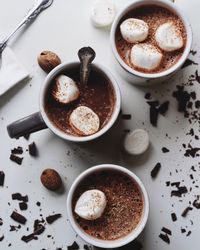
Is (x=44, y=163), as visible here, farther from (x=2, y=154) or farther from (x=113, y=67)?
(x=113, y=67)

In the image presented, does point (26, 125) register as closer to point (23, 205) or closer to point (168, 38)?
point (23, 205)

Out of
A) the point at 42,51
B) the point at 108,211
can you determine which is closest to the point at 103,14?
the point at 42,51

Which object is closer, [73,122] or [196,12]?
[73,122]

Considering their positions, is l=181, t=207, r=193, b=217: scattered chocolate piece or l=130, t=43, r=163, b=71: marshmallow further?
l=181, t=207, r=193, b=217: scattered chocolate piece

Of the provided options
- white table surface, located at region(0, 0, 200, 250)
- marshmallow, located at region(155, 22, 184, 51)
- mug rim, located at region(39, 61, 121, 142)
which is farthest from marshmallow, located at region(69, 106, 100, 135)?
marshmallow, located at region(155, 22, 184, 51)

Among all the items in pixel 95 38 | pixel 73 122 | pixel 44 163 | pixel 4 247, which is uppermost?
pixel 95 38

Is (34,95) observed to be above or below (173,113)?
above

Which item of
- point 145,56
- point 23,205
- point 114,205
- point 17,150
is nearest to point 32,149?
point 17,150

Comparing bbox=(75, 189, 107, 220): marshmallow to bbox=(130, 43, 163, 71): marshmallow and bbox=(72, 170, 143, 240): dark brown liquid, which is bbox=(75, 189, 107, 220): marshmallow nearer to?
bbox=(72, 170, 143, 240): dark brown liquid
